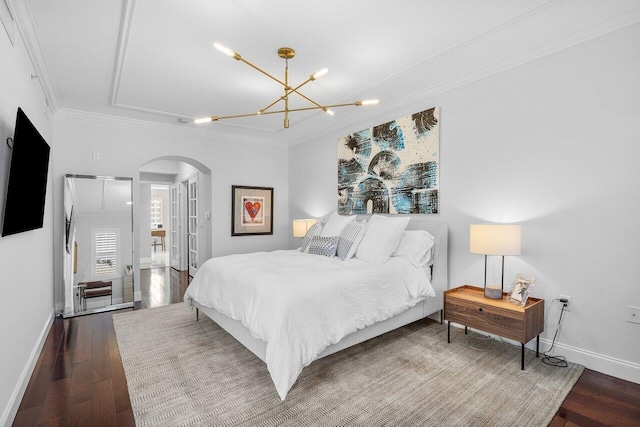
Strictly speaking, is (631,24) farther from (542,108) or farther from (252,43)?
(252,43)

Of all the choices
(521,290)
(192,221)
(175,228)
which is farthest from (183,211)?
(521,290)

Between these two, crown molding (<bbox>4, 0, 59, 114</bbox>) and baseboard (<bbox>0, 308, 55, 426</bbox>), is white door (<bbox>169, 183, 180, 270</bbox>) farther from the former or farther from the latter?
baseboard (<bbox>0, 308, 55, 426</bbox>)

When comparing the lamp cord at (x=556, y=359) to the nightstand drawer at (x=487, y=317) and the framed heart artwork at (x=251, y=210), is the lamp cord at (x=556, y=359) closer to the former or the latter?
the nightstand drawer at (x=487, y=317)

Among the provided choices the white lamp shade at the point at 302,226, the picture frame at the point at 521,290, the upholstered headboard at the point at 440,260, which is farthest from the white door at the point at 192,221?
the picture frame at the point at 521,290

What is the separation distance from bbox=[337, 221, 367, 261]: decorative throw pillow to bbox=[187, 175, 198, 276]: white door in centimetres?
359

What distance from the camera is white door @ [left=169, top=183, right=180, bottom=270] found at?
23.5ft

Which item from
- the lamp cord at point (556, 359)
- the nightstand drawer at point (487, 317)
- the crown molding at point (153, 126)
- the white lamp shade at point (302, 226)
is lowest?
the lamp cord at point (556, 359)

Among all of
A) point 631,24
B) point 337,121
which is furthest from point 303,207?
point 631,24

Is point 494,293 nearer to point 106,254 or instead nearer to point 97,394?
point 97,394

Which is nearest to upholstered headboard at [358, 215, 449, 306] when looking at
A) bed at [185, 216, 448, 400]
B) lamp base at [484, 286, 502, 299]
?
bed at [185, 216, 448, 400]

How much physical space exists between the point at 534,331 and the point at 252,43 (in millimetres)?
3274

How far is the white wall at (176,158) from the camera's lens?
4.18 metres

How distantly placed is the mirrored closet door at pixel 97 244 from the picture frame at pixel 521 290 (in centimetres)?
460

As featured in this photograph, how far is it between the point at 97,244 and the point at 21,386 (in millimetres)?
2535
